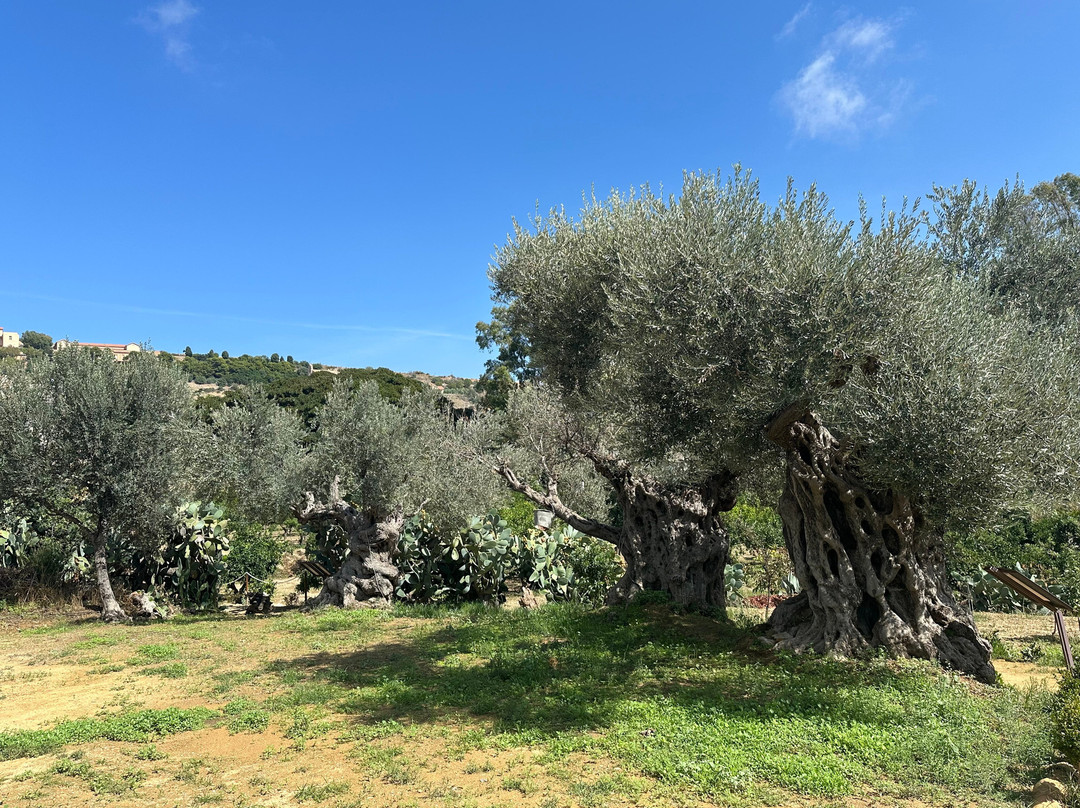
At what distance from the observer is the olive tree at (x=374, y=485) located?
14938 mm

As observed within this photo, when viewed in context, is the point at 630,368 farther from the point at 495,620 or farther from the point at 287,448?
the point at 287,448

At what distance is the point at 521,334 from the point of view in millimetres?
10938

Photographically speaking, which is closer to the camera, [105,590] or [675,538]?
[675,538]

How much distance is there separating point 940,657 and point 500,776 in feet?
19.7

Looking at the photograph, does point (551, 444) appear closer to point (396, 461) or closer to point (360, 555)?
point (396, 461)

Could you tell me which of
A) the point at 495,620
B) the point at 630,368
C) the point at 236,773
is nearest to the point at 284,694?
the point at 236,773

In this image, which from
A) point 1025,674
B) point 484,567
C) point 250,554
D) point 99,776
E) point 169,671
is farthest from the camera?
point 250,554

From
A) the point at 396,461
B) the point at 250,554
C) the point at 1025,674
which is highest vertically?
the point at 396,461

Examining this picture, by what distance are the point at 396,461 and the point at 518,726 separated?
9315 mm

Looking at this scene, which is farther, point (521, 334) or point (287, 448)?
point (287, 448)

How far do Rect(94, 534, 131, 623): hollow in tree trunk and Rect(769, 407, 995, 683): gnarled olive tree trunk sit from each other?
44.4 ft

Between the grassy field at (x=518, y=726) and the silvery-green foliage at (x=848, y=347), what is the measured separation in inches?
95.1

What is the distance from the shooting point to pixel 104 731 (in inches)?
266

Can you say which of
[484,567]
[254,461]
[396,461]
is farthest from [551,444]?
[254,461]
